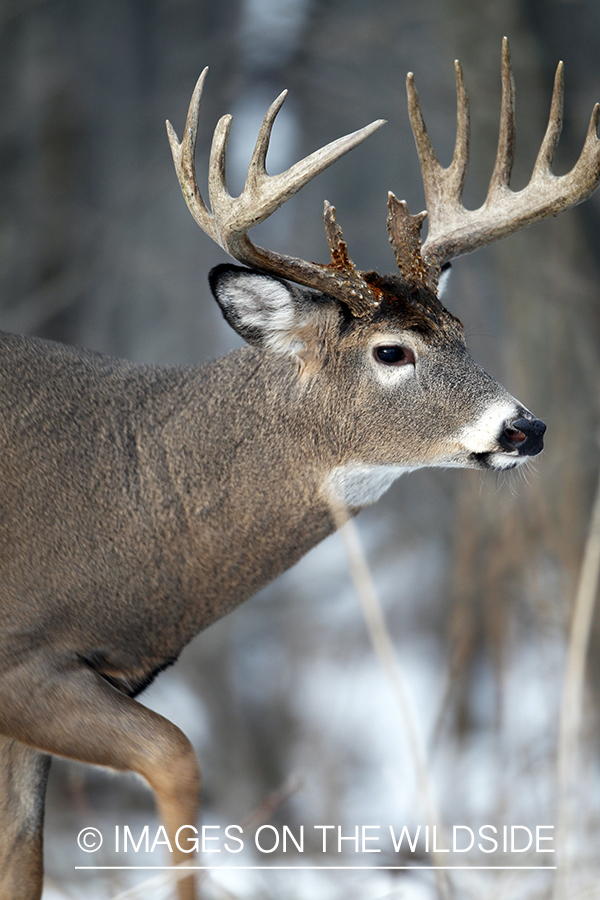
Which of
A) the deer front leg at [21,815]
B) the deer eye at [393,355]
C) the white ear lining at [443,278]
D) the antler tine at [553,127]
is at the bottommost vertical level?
the deer front leg at [21,815]

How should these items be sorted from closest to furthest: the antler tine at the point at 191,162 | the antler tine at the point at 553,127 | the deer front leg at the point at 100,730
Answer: the deer front leg at the point at 100,730, the antler tine at the point at 191,162, the antler tine at the point at 553,127

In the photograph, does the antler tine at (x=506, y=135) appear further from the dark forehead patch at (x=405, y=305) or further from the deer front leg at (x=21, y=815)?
the deer front leg at (x=21, y=815)

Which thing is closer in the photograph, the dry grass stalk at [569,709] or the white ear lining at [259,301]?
the dry grass stalk at [569,709]

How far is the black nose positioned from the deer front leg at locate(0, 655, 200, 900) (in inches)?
53.3

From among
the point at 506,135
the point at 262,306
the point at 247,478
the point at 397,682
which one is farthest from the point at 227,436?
the point at 506,135

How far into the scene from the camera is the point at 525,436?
3.01 metres

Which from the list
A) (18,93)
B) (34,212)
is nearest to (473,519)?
(34,212)

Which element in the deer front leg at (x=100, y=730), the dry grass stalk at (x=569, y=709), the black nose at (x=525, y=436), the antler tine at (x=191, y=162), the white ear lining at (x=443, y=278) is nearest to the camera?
the dry grass stalk at (x=569, y=709)

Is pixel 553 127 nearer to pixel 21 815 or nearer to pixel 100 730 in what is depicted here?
pixel 100 730

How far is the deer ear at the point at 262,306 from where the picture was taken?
10.3ft

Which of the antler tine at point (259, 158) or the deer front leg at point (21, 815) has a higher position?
→ the antler tine at point (259, 158)

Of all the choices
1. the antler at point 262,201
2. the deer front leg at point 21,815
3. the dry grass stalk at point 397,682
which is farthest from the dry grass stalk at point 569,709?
the deer front leg at point 21,815

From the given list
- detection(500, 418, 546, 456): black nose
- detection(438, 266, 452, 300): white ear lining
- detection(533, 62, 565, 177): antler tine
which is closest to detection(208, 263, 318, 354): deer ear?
detection(438, 266, 452, 300): white ear lining

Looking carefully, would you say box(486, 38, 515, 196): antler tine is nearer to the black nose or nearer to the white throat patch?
the black nose
